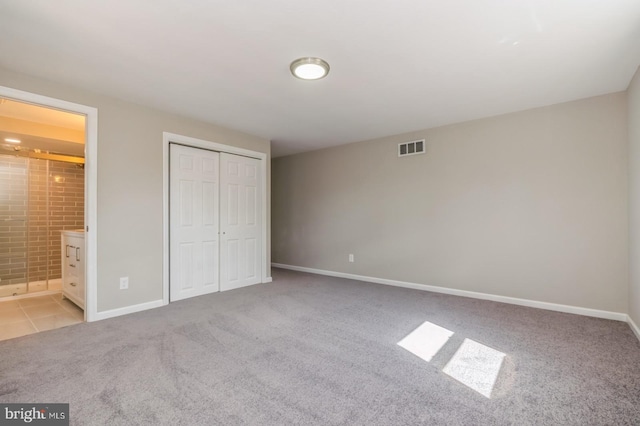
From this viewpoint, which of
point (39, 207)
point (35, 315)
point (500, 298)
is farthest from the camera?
point (39, 207)

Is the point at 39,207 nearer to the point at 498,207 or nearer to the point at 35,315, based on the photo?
the point at 35,315

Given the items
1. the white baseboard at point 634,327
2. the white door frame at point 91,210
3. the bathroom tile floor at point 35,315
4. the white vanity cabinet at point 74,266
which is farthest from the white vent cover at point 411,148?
the bathroom tile floor at point 35,315

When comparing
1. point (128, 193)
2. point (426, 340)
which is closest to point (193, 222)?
point (128, 193)

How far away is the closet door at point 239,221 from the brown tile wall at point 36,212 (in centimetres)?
289

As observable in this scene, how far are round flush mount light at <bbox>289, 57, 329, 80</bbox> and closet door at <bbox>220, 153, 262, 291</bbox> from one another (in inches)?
85.3

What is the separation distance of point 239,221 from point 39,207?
3238mm

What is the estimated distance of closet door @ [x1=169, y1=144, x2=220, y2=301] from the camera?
12.4 ft

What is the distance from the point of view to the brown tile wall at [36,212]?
172 inches

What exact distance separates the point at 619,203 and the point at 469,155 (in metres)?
1.58

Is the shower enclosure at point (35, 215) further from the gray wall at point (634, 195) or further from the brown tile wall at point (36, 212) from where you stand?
the gray wall at point (634, 195)

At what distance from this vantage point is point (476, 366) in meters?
2.11

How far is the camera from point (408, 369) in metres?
2.07

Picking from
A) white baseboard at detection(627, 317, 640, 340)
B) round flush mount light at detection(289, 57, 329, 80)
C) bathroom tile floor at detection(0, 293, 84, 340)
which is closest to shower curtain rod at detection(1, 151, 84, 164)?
bathroom tile floor at detection(0, 293, 84, 340)

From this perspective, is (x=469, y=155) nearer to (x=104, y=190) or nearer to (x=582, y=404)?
(x=582, y=404)
